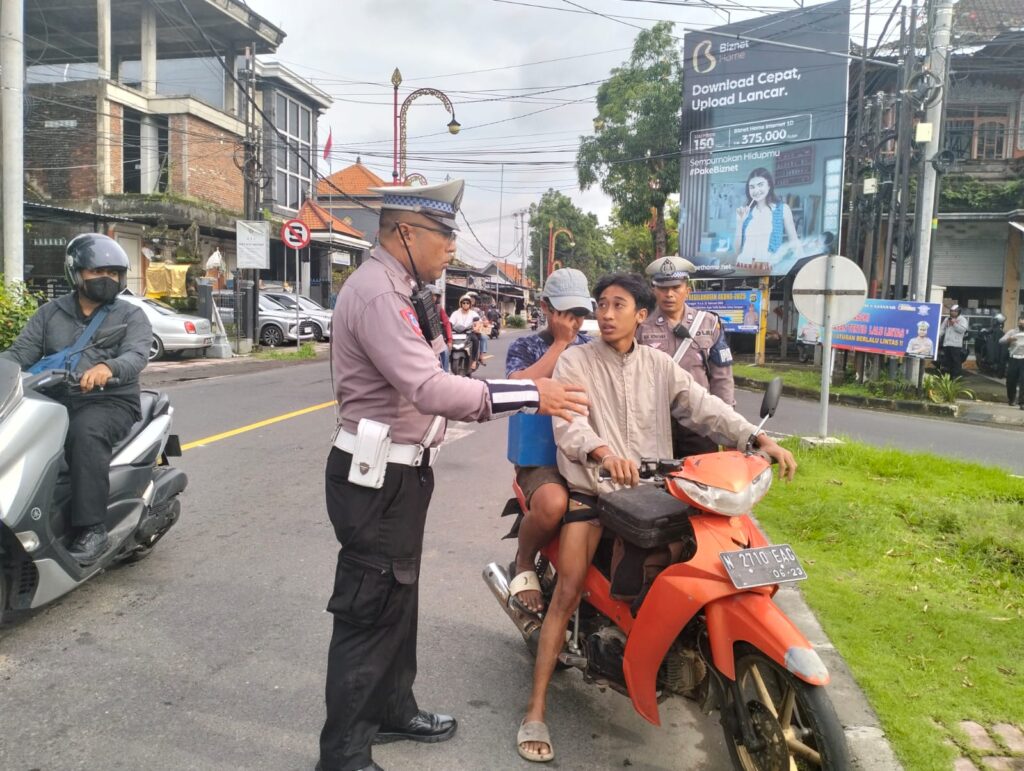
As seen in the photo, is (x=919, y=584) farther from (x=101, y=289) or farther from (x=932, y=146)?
(x=932, y=146)

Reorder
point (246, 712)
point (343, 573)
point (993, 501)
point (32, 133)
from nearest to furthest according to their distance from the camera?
point (343, 573) → point (246, 712) → point (993, 501) → point (32, 133)

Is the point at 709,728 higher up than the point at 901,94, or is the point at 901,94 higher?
the point at 901,94

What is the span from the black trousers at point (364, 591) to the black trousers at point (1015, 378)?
1410 centimetres

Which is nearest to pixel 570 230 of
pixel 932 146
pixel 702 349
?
pixel 932 146

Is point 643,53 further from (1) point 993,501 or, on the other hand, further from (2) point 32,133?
(1) point 993,501

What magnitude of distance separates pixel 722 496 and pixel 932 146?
42.6ft

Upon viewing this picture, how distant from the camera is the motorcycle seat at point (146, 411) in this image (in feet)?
13.0

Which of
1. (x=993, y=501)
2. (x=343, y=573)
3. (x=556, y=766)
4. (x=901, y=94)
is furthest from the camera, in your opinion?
(x=901, y=94)

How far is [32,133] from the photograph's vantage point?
23.8 meters

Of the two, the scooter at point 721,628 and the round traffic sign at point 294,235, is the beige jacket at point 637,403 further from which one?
the round traffic sign at point 294,235

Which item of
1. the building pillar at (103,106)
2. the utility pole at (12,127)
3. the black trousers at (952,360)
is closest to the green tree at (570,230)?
the building pillar at (103,106)

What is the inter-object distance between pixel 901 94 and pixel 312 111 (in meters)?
26.7

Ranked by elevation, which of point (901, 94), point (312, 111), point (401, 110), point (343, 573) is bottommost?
point (343, 573)

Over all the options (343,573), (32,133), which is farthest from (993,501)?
(32,133)
